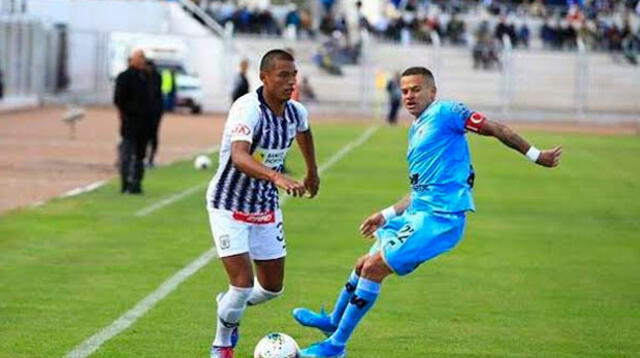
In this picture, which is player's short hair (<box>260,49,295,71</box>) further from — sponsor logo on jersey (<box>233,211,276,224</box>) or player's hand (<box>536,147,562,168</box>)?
player's hand (<box>536,147,562,168</box>)

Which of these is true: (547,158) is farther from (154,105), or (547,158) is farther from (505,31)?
(505,31)

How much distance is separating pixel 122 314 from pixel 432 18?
54.9 m

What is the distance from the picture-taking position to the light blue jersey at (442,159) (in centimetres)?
1099

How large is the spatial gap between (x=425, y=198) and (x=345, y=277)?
16.5 ft

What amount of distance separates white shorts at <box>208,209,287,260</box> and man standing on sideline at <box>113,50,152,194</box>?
13.7 metres

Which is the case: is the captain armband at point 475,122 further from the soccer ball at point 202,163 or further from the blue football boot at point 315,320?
the soccer ball at point 202,163

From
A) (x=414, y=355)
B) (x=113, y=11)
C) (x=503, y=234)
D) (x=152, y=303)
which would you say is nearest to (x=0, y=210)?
(x=503, y=234)

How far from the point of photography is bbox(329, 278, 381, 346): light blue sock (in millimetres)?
11039

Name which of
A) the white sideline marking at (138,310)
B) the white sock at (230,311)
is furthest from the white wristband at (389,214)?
the white sideline marking at (138,310)

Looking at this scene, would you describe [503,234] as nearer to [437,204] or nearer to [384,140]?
[437,204]

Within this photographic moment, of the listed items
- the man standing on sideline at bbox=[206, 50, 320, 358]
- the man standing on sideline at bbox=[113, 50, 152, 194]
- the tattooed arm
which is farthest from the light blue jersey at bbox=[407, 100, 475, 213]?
the man standing on sideline at bbox=[113, 50, 152, 194]

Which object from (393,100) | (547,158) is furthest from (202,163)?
(393,100)

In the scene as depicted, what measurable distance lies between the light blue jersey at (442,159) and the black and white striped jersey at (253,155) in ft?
3.01

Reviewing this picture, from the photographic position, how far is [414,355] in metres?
11.5
